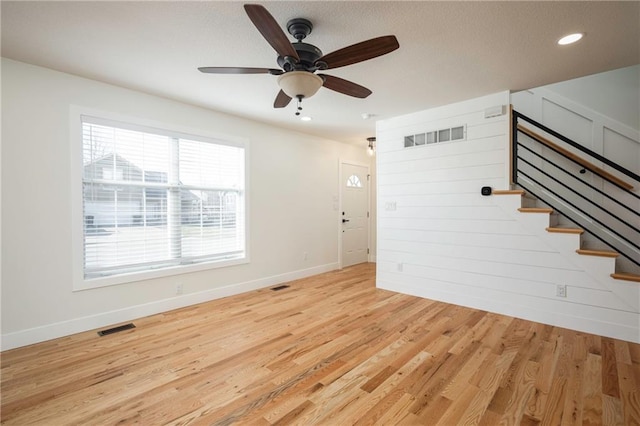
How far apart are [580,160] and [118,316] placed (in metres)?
5.61

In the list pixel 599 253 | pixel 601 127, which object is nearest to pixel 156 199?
pixel 599 253

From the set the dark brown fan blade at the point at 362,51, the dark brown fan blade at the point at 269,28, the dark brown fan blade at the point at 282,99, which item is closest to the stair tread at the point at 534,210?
the dark brown fan blade at the point at 362,51

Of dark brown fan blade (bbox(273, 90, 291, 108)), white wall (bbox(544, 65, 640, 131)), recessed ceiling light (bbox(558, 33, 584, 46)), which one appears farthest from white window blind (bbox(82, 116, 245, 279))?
white wall (bbox(544, 65, 640, 131))

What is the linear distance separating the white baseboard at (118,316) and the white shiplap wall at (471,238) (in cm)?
Answer: 216

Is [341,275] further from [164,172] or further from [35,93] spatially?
[35,93]

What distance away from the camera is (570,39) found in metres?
2.27

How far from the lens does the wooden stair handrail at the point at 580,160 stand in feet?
11.1

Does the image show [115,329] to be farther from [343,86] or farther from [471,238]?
[471,238]

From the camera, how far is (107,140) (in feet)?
10.2

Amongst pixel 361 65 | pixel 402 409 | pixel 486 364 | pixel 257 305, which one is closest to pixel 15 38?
pixel 361 65

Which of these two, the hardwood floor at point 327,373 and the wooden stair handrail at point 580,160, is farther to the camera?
the wooden stair handrail at point 580,160

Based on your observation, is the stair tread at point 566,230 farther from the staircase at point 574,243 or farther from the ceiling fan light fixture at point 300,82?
the ceiling fan light fixture at point 300,82

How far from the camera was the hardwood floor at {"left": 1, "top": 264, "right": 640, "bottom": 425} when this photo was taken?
1763mm

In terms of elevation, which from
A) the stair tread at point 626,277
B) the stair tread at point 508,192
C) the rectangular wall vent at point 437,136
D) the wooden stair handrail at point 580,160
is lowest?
the stair tread at point 626,277
